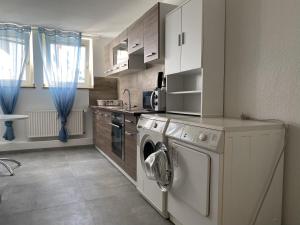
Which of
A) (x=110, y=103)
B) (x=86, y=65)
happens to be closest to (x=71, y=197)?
(x=110, y=103)

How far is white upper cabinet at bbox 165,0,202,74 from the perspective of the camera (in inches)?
83.3

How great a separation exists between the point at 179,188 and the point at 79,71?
371 cm

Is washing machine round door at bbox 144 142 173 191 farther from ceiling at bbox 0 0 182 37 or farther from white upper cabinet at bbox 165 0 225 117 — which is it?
ceiling at bbox 0 0 182 37

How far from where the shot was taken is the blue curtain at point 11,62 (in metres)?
4.09

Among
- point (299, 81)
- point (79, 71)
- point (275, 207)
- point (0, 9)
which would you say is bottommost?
point (275, 207)

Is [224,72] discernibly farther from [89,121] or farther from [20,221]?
[89,121]

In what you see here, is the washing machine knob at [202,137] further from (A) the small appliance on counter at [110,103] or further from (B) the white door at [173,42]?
(A) the small appliance on counter at [110,103]

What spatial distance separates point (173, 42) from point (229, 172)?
1.57 metres

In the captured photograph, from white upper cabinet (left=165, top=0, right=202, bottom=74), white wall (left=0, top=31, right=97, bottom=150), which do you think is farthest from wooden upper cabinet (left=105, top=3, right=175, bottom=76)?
white wall (left=0, top=31, right=97, bottom=150)

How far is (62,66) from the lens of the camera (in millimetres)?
4500

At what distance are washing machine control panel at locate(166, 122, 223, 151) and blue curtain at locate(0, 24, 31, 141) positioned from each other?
352 centimetres

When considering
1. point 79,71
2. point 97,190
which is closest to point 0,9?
point 79,71

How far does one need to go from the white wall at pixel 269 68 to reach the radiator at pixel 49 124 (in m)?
3.37

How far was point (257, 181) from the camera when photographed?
151 centimetres
